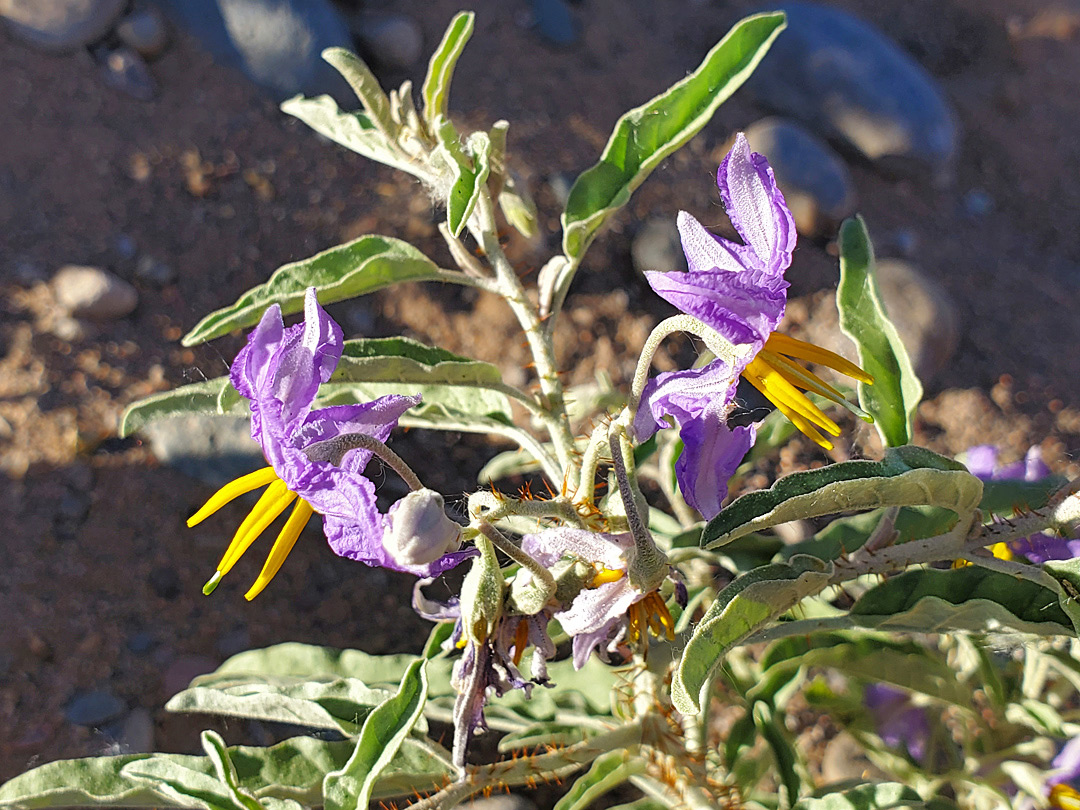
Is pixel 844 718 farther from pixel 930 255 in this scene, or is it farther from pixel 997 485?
pixel 930 255

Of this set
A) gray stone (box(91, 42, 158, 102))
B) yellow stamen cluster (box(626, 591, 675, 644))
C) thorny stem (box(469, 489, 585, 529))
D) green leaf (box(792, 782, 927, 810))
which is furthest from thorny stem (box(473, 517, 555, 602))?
gray stone (box(91, 42, 158, 102))

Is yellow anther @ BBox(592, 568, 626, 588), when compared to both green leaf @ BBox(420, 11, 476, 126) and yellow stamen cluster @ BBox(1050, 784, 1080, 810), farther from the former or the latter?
yellow stamen cluster @ BBox(1050, 784, 1080, 810)

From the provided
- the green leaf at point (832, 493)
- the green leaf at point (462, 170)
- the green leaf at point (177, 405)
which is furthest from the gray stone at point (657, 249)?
the green leaf at point (832, 493)

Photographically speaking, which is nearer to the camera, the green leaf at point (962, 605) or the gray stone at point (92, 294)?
→ the green leaf at point (962, 605)

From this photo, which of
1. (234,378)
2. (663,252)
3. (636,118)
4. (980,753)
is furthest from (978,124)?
(234,378)

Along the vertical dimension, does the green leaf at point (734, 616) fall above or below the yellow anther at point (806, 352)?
below

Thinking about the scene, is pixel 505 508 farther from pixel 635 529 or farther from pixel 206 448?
pixel 206 448

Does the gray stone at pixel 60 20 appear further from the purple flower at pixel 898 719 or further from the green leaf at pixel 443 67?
the purple flower at pixel 898 719
